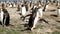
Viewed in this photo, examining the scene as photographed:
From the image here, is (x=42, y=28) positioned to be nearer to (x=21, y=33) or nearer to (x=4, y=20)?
(x=21, y=33)

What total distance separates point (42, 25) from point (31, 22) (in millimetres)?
1888

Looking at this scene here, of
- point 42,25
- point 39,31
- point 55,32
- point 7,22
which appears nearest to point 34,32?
point 39,31

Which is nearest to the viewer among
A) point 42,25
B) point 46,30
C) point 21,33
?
point 21,33

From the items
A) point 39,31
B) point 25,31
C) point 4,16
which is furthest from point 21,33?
point 4,16

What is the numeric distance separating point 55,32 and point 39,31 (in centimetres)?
120

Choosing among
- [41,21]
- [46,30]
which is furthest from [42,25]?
[46,30]

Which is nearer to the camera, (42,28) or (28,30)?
(28,30)

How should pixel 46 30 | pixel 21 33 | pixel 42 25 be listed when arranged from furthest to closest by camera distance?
pixel 42 25, pixel 46 30, pixel 21 33

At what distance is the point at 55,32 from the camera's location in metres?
14.3

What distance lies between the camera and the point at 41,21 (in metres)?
17.3

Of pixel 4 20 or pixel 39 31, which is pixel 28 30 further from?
pixel 4 20

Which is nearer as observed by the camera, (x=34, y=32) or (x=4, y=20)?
(x=34, y=32)

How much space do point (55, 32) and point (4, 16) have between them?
494cm

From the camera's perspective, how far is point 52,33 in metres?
14.0
